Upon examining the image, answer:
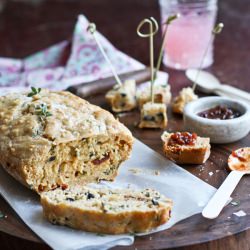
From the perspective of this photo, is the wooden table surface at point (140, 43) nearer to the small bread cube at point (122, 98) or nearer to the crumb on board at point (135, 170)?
the small bread cube at point (122, 98)

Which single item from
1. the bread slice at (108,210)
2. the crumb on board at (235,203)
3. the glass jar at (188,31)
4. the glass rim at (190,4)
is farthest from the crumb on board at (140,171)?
the glass rim at (190,4)

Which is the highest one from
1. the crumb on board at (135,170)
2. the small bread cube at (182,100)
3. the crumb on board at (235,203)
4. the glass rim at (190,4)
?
the glass rim at (190,4)

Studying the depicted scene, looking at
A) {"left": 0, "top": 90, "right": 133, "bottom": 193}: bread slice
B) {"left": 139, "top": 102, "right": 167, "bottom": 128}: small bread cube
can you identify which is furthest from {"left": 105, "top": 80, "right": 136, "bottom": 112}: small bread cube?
{"left": 0, "top": 90, "right": 133, "bottom": 193}: bread slice

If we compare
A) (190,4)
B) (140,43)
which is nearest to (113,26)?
(140,43)

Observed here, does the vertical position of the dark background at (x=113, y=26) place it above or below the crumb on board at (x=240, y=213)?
below

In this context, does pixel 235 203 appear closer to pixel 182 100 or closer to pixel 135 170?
pixel 135 170

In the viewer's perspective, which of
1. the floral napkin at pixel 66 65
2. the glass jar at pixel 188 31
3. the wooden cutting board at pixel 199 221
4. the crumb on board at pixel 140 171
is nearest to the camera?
the wooden cutting board at pixel 199 221

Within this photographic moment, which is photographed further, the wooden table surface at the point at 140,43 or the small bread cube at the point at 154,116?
the small bread cube at the point at 154,116

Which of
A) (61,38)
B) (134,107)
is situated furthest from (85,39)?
Result: (134,107)
